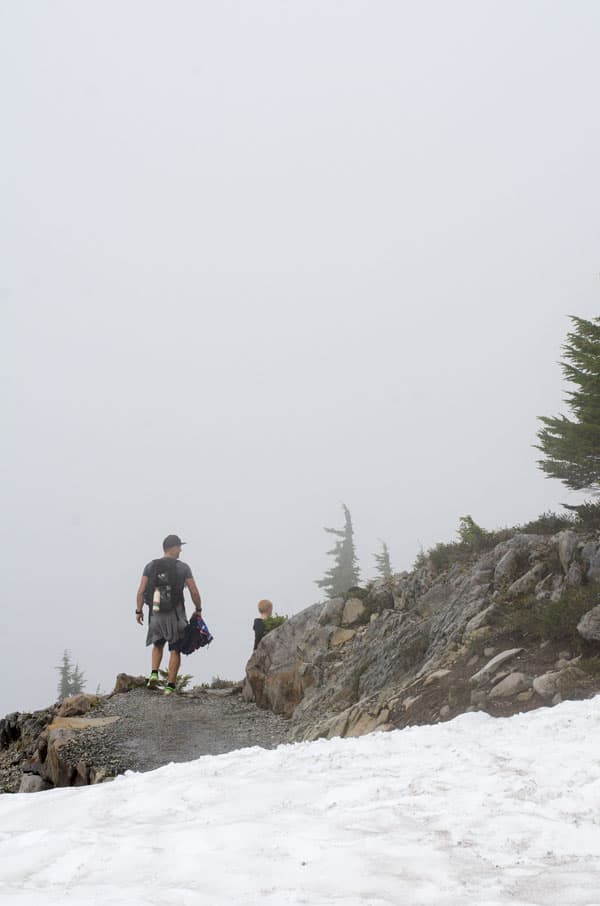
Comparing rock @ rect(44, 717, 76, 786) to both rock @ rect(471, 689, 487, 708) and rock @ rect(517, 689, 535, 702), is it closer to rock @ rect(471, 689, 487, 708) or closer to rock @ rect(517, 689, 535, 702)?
rock @ rect(471, 689, 487, 708)

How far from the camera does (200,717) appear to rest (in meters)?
11.9

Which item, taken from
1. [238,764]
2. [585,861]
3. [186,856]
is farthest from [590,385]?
[186,856]

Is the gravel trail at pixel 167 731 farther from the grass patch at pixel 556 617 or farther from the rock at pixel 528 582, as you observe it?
the rock at pixel 528 582

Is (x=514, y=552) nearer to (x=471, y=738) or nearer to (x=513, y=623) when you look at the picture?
(x=513, y=623)

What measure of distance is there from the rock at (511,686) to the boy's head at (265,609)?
9684 mm

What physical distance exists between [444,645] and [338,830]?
640cm

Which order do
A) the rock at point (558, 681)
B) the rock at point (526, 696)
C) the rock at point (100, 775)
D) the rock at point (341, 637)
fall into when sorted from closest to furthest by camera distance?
the rock at point (558, 681) → the rock at point (526, 696) → the rock at point (100, 775) → the rock at point (341, 637)

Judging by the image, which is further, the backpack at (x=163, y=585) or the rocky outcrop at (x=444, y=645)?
the backpack at (x=163, y=585)

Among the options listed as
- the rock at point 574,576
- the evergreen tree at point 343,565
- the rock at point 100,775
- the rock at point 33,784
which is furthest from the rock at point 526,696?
the evergreen tree at point 343,565

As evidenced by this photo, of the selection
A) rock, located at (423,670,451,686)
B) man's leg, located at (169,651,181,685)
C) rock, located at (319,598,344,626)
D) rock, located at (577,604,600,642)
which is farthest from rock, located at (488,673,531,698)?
man's leg, located at (169,651,181,685)

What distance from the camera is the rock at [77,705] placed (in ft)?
43.3

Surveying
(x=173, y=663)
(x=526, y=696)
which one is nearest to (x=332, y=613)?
(x=173, y=663)

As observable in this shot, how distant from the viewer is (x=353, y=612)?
14.5m

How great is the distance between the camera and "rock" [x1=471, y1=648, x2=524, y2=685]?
8.55 meters
